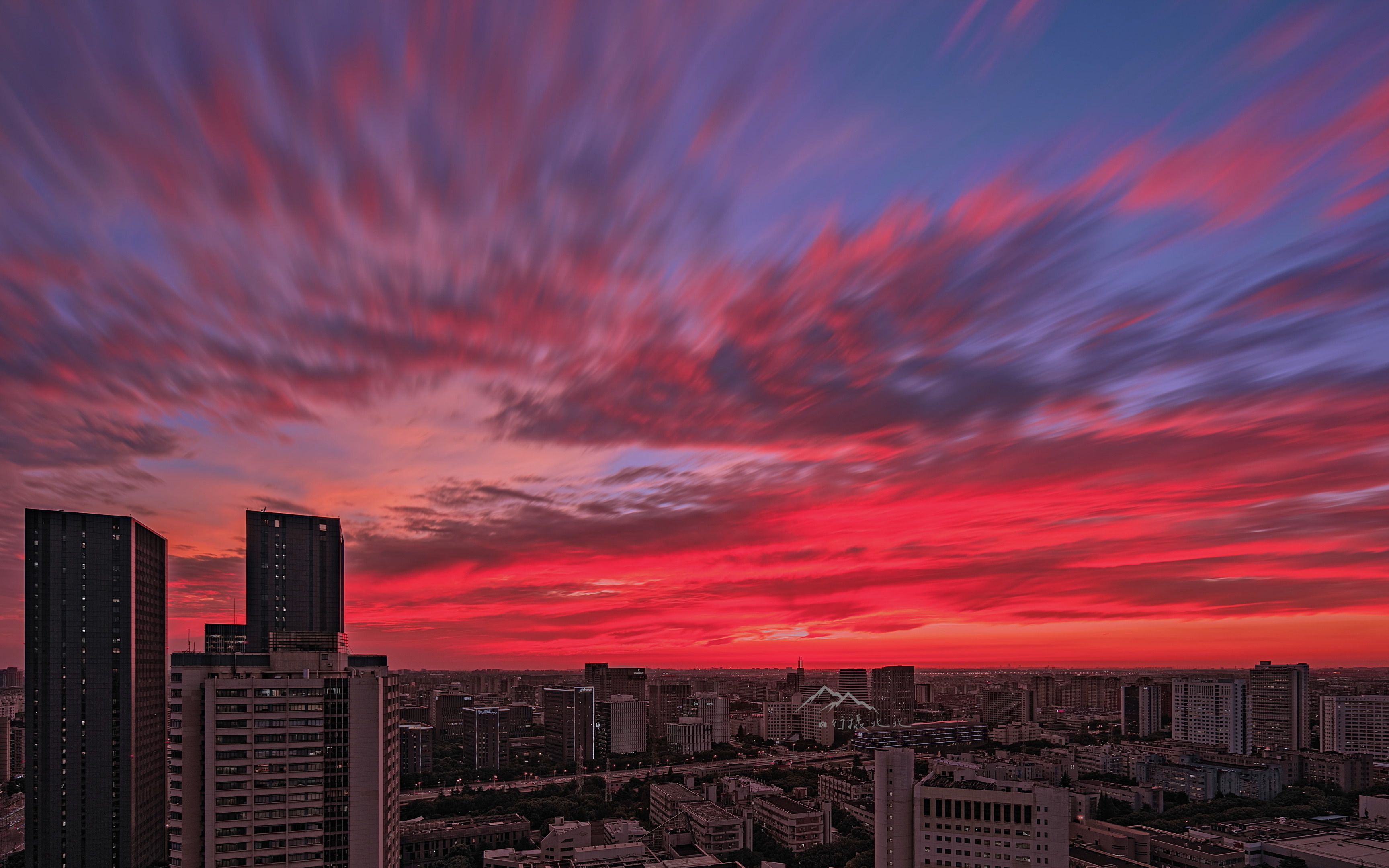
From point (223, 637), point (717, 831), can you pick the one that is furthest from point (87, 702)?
point (717, 831)

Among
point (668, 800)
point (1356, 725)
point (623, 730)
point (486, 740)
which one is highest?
point (668, 800)

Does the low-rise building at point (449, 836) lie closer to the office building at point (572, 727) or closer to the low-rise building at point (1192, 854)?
the low-rise building at point (1192, 854)

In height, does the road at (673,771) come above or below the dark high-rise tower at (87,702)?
below

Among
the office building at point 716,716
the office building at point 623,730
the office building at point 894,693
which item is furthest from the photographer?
the office building at point 894,693

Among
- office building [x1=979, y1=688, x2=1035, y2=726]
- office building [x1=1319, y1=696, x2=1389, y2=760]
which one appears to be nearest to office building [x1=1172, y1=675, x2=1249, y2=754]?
office building [x1=1319, y1=696, x2=1389, y2=760]

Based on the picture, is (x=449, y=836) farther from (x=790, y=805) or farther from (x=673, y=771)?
(x=673, y=771)

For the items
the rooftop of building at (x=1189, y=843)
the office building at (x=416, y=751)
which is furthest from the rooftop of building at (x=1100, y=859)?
the office building at (x=416, y=751)

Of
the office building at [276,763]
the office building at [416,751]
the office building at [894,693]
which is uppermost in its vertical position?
the office building at [276,763]

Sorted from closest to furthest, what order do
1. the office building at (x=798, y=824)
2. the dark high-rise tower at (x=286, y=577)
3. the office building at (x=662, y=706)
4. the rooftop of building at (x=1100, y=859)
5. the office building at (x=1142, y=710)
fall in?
Answer: the rooftop of building at (x=1100, y=859) < the office building at (x=798, y=824) < the dark high-rise tower at (x=286, y=577) < the office building at (x=1142, y=710) < the office building at (x=662, y=706)
